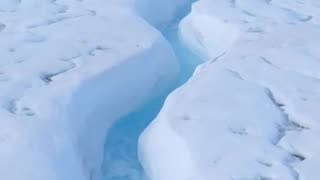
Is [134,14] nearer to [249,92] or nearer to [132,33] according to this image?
[132,33]

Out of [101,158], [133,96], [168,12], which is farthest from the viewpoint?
[168,12]

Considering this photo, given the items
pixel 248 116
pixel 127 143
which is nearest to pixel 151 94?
pixel 127 143

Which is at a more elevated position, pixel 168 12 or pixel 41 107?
pixel 41 107

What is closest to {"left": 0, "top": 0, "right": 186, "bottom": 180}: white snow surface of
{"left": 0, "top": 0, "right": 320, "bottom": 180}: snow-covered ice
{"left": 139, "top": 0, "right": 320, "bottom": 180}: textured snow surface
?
{"left": 0, "top": 0, "right": 320, "bottom": 180}: snow-covered ice

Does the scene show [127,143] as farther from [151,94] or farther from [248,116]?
[248,116]

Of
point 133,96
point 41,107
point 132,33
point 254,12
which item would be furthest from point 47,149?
point 254,12

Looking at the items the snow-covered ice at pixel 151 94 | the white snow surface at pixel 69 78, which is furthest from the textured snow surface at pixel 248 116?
the white snow surface at pixel 69 78
